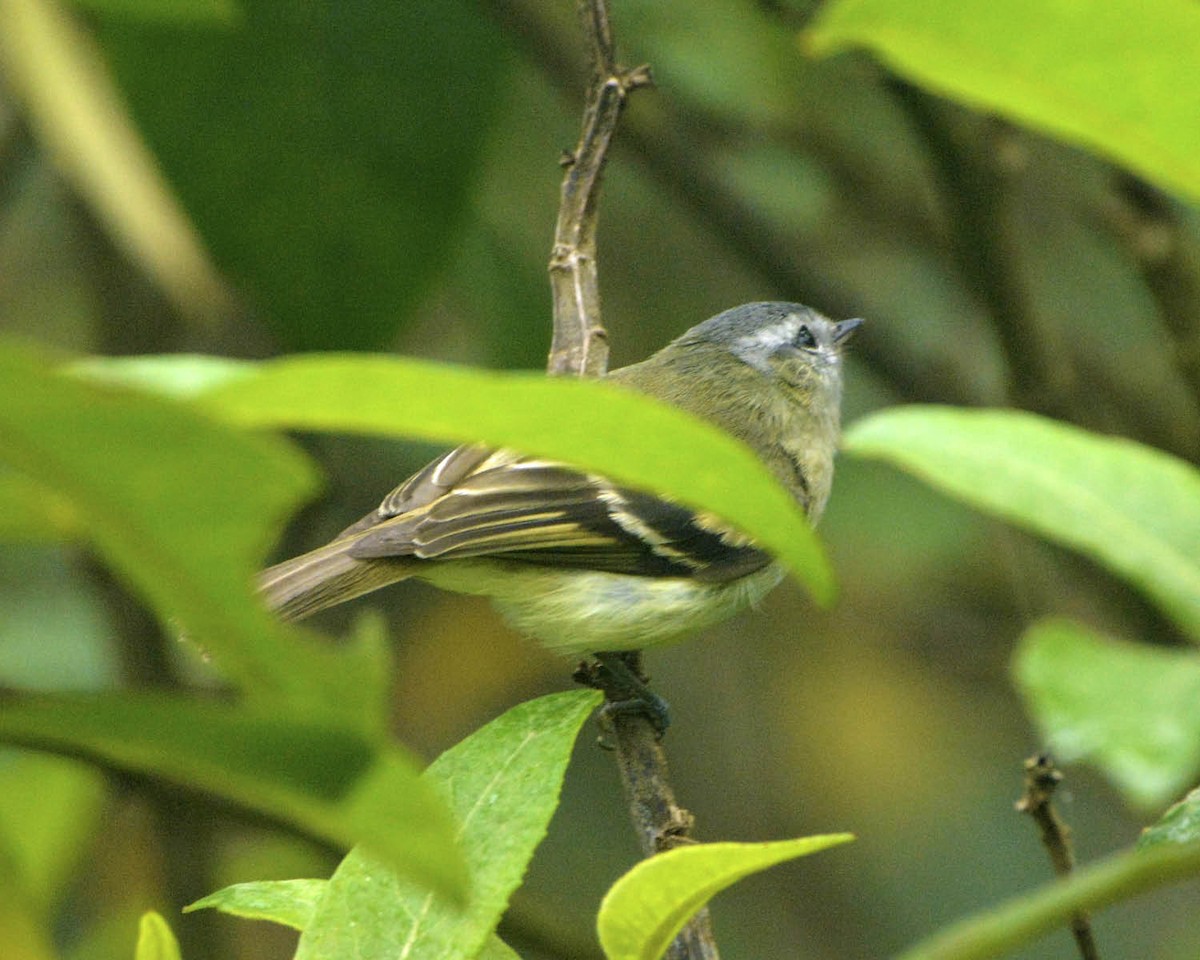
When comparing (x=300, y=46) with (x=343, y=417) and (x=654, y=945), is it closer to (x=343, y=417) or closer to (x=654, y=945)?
(x=654, y=945)

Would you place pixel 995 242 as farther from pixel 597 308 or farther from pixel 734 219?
pixel 597 308

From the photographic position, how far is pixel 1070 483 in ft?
3.28

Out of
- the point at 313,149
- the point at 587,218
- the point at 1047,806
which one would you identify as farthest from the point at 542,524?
the point at 1047,806

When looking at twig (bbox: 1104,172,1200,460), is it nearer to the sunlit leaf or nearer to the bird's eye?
the bird's eye

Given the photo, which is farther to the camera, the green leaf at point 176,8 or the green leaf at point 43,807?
the green leaf at point 43,807

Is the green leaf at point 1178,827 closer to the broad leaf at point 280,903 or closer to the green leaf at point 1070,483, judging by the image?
the green leaf at point 1070,483

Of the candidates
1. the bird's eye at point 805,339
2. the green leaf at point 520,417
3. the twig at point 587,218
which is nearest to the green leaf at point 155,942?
the green leaf at point 520,417

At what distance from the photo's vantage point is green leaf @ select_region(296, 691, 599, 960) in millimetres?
1366

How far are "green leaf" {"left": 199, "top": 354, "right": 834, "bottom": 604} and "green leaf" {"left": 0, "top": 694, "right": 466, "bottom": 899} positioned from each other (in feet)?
0.51

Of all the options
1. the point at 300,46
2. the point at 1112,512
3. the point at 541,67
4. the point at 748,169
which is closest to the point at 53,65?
the point at 300,46

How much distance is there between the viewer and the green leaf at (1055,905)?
0.79 meters

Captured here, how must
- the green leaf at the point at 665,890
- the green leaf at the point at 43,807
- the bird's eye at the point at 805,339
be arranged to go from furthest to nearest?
the bird's eye at the point at 805,339 → the green leaf at the point at 43,807 → the green leaf at the point at 665,890

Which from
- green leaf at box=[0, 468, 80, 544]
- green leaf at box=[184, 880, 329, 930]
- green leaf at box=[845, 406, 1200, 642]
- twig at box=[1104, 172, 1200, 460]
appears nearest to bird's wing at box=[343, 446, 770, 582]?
twig at box=[1104, 172, 1200, 460]

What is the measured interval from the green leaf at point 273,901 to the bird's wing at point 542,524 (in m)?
1.85
